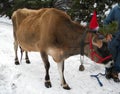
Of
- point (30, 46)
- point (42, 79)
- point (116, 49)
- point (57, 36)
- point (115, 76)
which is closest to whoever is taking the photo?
→ point (57, 36)

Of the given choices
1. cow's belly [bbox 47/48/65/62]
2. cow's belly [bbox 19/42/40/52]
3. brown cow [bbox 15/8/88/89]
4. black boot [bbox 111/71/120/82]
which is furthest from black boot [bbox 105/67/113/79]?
cow's belly [bbox 19/42/40/52]

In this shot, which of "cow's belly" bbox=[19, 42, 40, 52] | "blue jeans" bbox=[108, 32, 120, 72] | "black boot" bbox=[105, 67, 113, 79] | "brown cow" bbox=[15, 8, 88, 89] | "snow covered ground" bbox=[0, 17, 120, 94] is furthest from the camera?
"black boot" bbox=[105, 67, 113, 79]

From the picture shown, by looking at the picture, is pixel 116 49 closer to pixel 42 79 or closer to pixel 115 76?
pixel 115 76

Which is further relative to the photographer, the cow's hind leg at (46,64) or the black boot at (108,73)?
the black boot at (108,73)

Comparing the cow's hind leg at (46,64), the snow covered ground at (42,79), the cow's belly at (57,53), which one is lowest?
the snow covered ground at (42,79)

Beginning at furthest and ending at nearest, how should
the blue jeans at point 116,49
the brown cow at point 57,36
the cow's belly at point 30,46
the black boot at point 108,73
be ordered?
the black boot at point 108,73
the cow's belly at point 30,46
the blue jeans at point 116,49
the brown cow at point 57,36

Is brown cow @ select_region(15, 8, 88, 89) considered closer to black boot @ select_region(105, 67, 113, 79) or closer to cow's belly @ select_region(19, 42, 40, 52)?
cow's belly @ select_region(19, 42, 40, 52)

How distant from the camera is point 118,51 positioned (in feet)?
25.7

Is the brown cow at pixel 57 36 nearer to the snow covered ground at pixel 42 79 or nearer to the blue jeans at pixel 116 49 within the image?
A: the snow covered ground at pixel 42 79

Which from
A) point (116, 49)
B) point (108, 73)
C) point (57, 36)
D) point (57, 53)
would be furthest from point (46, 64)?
point (116, 49)

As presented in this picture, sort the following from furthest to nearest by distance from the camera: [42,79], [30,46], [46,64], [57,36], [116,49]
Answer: [30,46] < [42,79] < [116,49] < [46,64] < [57,36]

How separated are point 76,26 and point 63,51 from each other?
0.63 meters

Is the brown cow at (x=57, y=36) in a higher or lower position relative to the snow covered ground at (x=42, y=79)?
higher

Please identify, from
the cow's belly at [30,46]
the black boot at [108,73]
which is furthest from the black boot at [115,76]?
the cow's belly at [30,46]
